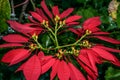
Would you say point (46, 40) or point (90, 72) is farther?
point (46, 40)

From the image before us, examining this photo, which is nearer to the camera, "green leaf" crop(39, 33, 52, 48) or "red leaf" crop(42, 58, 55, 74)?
"red leaf" crop(42, 58, 55, 74)

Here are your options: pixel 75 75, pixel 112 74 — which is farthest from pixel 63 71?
pixel 112 74

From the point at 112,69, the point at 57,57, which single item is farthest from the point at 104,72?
the point at 57,57

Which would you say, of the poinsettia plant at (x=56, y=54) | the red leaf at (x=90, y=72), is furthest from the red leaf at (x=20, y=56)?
the red leaf at (x=90, y=72)

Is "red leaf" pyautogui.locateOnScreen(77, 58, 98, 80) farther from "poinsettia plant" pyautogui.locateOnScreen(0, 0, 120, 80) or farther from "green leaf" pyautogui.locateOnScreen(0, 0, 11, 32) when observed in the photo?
"green leaf" pyautogui.locateOnScreen(0, 0, 11, 32)

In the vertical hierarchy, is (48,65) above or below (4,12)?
below

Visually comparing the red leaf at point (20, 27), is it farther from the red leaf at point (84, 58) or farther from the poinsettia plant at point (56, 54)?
the red leaf at point (84, 58)

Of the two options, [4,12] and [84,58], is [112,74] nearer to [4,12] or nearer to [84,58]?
[84,58]

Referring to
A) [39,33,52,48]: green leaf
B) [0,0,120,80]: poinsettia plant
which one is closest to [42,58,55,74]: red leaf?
[0,0,120,80]: poinsettia plant
